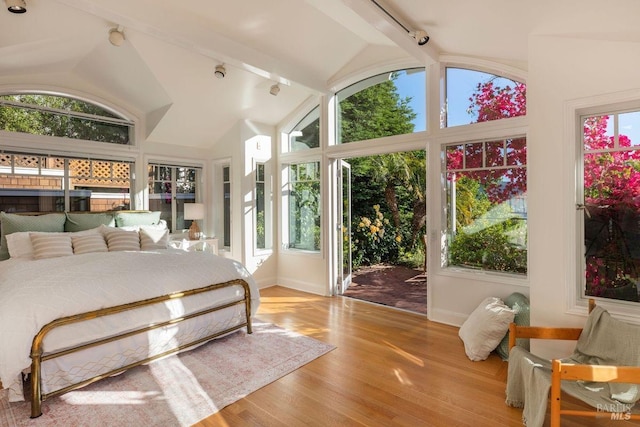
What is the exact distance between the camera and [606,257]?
8.57 ft

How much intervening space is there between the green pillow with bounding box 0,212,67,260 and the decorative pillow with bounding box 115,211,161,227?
0.62 m

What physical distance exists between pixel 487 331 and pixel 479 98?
2.35 metres

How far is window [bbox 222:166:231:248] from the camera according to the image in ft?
18.5

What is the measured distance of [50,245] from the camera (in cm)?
338

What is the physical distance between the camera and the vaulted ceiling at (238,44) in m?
2.66

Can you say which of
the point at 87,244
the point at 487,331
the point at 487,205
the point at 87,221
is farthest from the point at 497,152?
the point at 87,221

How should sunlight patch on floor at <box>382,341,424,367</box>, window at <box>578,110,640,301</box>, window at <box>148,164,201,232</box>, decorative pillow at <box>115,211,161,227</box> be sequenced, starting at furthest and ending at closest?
window at <box>148,164,201,232</box>, decorative pillow at <box>115,211,161,227</box>, sunlight patch on floor at <box>382,341,424,367</box>, window at <box>578,110,640,301</box>

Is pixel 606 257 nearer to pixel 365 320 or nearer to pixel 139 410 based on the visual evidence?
pixel 365 320

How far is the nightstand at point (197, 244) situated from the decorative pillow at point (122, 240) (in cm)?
76

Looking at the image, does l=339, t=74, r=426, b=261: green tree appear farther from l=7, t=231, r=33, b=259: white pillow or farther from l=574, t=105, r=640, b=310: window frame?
l=7, t=231, r=33, b=259: white pillow

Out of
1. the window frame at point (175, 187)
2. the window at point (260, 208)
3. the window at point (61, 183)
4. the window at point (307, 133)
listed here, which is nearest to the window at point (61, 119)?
the window at point (61, 183)

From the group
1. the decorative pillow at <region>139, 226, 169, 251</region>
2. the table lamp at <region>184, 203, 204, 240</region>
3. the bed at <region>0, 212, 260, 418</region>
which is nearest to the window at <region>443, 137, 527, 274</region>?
the bed at <region>0, 212, 260, 418</region>

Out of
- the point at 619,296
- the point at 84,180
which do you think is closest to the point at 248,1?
the point at 84,180

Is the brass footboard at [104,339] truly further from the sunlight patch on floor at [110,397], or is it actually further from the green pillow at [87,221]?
the green pillow at [87,221]
